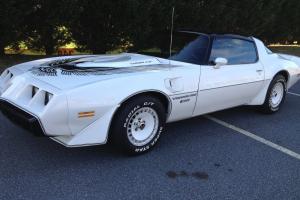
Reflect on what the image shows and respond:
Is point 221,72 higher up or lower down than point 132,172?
higher up

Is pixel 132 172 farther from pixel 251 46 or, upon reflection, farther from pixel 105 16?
pixel 105 16

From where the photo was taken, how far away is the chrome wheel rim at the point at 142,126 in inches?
151

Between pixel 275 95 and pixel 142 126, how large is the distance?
289cm

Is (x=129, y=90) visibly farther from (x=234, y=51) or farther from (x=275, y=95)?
(x=275, y=95)

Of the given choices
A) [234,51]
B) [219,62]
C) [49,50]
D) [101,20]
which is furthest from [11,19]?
[219,62]

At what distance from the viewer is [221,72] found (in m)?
4.68

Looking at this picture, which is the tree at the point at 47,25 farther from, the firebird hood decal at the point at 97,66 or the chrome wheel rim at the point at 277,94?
the chrome wheel rim at the point at 277,94

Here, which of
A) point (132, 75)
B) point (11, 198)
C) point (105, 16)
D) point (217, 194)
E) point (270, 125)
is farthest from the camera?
point (105, 16)

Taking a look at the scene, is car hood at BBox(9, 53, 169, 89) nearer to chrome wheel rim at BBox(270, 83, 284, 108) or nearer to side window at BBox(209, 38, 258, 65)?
side window at BBox(209, 38, 258, 65)

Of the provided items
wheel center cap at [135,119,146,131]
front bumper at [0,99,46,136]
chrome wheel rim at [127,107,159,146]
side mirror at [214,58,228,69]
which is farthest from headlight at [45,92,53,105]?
side mirror at [214,58,228,69]

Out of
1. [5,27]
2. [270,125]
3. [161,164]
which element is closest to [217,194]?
[161,164]

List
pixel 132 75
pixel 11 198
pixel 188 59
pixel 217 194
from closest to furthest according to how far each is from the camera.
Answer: pixel 11 198 → pixel 217 194 → pixel 132 75 → pixel 188 59

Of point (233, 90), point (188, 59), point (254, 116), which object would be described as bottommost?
point (254, 116)

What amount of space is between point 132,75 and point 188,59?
1.07 metres
